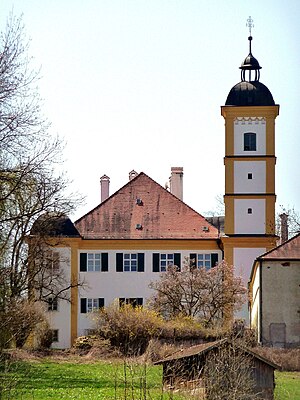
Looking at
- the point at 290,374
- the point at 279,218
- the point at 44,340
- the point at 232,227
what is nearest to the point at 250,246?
the point at 232,227

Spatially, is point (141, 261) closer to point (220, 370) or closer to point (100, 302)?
point (100, 302)

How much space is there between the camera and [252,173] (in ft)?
194

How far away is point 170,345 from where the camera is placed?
Answer: 156 feet

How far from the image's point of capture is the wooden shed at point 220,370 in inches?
1142

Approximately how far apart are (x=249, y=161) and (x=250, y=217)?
2.87 m

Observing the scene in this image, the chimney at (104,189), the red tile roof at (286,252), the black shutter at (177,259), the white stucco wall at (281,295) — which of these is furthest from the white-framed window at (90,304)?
the red tile roof at (286,252)

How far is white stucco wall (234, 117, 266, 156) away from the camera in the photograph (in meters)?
59.2

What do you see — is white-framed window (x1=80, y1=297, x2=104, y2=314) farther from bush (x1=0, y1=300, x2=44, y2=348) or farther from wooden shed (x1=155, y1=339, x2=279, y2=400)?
wooden shed (x1=155, y1=339, x2=279, y2=400)

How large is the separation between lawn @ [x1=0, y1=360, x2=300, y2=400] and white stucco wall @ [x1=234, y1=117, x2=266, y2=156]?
1734 cm

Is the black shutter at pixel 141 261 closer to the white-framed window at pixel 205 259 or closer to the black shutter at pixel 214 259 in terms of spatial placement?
the white-framed window at pixel 205 259

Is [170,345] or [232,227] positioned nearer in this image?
[170,345]

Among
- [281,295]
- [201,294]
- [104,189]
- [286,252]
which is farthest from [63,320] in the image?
[286,252]

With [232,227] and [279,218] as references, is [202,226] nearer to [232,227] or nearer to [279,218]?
[232,227]

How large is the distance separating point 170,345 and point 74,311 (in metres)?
11.4
